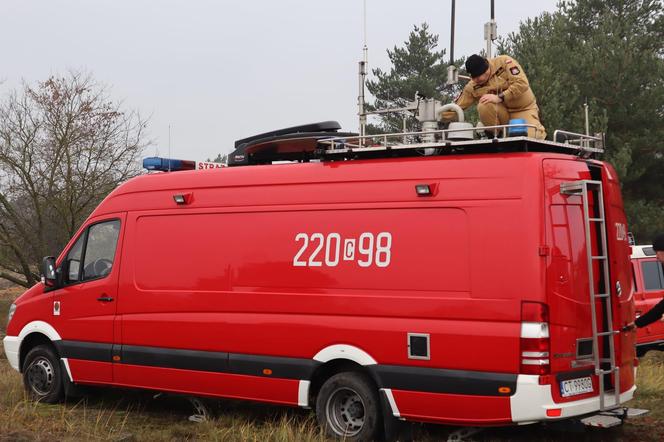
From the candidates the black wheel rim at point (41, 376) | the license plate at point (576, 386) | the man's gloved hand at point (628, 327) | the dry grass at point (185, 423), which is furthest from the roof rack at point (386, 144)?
the black wheel rim at point (41, 376)

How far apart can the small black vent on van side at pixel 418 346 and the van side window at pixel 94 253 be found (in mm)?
3658

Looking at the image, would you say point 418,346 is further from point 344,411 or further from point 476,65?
point 476,65

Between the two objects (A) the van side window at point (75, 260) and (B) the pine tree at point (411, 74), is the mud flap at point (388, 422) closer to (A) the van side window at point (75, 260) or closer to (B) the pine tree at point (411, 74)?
(A) the van side window at point (75, 260)

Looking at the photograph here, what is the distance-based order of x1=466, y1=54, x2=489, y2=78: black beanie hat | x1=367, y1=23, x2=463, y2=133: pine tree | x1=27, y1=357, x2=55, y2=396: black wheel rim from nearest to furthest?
x1=466, y1=54, x2=489, y2=78: black beanie hat
x1=27, y1=357, x2=55, y2=396: black wheel rim
x1=367, y1=23, x2=463, y2=133: pine tree

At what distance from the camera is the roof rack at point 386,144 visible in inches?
255

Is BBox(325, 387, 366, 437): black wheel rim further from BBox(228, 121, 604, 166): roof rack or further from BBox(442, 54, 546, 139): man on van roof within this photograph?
BBox(442, 54, 546, 139): man on van roof

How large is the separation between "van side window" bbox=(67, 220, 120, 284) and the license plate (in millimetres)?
4788

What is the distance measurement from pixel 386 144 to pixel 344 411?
227cm

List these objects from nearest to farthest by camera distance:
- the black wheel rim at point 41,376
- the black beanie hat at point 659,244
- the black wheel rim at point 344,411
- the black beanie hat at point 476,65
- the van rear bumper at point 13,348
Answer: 1. the black wheel rim at point 344,411
2. the black beanie hat at point 659,244
3. the black beanie hat at point 476,65
4. the black wheel rim at point 41,376
5. the van rear bumper at point 13,348

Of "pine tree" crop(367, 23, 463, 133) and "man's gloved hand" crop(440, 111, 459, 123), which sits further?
"pine tree" crop(367, 23, 463, 133)

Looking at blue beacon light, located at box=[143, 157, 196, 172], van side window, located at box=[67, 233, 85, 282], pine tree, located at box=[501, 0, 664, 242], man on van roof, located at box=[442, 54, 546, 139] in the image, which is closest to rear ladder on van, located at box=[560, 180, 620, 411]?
man on van roof, located at box=[442, 54, 546, 139]

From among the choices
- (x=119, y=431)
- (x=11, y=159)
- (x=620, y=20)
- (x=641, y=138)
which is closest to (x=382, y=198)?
(x=119, y=431)

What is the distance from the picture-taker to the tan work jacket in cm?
738

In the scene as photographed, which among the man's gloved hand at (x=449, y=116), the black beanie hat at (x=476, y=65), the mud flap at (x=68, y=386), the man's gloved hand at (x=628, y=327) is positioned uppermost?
the black beanie hat at (x=476, y=65)
